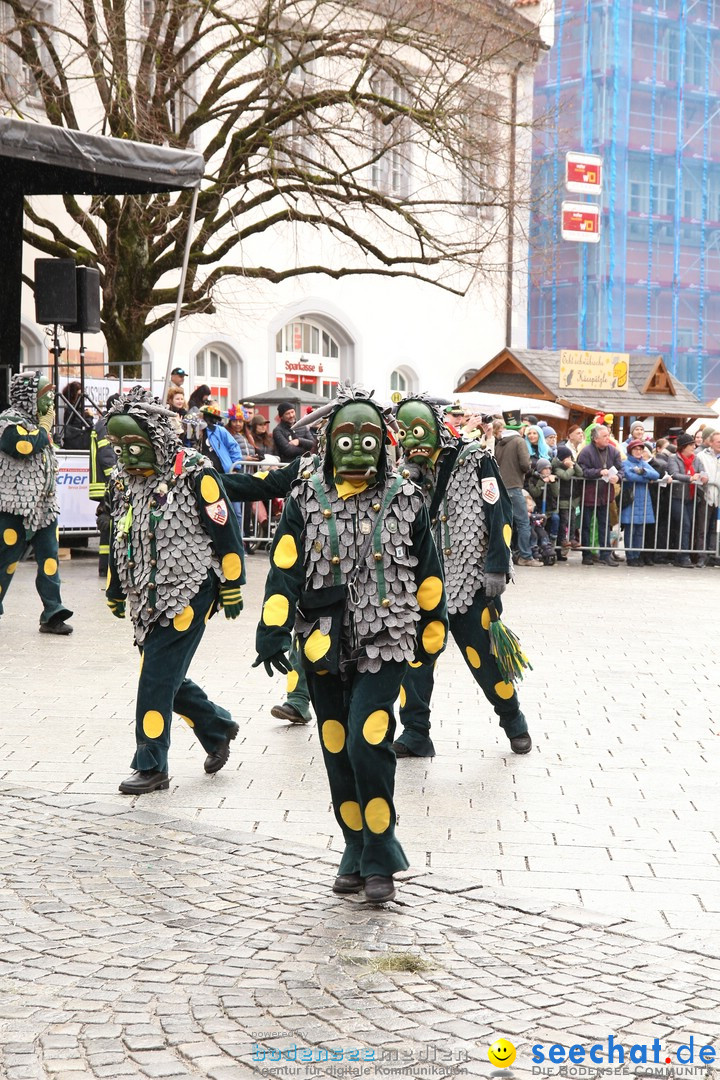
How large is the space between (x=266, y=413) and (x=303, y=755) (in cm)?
1747

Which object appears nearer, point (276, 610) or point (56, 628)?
point (276, 610)

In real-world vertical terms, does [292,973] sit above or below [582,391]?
below

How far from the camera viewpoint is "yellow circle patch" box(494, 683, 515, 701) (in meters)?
7.43

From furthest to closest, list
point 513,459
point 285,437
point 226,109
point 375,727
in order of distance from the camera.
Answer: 1. point 226,109
2. point 513,459
3. point 285,437
4. point 375,727

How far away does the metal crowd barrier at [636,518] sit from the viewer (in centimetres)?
1820

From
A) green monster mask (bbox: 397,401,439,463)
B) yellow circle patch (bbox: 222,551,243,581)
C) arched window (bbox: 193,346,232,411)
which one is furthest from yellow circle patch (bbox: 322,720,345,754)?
arched window (bbox: 193,346,232,411)

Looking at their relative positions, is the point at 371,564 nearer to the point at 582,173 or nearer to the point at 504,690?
the point at 504,690

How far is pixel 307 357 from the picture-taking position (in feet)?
91.6

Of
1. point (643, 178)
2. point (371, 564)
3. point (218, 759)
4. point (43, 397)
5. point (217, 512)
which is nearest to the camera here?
point (371, 564)

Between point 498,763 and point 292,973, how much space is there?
307cm

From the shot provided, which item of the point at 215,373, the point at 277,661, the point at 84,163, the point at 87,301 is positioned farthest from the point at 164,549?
the point at 215,373

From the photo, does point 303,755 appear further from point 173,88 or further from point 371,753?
point 173,88

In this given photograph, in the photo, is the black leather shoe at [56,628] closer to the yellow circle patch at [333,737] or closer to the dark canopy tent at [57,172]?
the dark canopy tent at [57,172]

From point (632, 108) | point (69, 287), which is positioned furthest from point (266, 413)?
point (632, 108)
